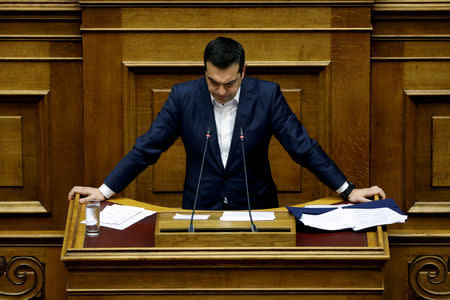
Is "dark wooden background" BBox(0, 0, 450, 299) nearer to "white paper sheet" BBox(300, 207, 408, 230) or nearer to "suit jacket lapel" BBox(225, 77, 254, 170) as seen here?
"suit jacket lapel" BBox(225, 77, 254, 170)

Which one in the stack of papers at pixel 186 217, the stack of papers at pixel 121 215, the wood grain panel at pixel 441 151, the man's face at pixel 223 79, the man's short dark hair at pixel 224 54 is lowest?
the stack of papers at pixel 121 215

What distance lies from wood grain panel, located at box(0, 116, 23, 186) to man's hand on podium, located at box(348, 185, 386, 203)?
4.87 ft

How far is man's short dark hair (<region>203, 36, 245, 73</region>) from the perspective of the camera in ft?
Result: 7.07

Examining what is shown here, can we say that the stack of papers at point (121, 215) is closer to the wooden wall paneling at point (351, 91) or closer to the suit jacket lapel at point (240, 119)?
the suit jacket lapel at point (240, 119)

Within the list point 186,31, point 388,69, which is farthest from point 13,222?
point 388,69

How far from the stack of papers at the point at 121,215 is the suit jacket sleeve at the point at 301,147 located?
55 cm

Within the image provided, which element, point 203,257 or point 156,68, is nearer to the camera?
point 203,257

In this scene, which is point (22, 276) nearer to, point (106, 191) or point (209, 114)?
point (106, 191)

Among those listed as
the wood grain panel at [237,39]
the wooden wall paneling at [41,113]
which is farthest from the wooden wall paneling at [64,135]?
the wood grain panel at [237,39]

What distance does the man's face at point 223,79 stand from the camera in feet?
7.13

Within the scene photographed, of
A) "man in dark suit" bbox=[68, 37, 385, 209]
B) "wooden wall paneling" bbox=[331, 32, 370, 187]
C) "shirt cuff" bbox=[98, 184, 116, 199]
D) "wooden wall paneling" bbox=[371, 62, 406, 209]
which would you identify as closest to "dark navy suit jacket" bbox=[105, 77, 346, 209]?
"man in dark suit" bbox=[68, 37, 385, 209]

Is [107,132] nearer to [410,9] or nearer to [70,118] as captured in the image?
[70,118]

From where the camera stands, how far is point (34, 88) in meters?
2.95

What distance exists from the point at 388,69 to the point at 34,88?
4.91 ft
